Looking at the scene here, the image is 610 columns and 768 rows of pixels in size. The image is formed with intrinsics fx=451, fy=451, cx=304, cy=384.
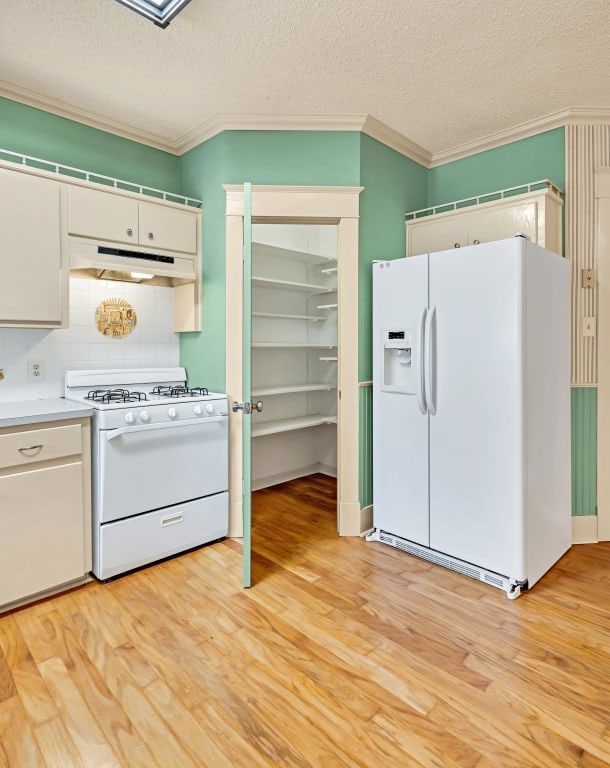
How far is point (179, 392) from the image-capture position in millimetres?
2893

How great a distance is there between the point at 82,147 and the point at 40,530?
7.45 ft

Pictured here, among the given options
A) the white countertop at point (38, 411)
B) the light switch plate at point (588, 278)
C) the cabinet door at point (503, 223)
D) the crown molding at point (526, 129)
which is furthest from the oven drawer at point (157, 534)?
the crown molding at point (526, 129)

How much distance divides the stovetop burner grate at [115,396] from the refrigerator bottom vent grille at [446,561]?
1703 millimetres

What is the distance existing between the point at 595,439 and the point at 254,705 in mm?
2551

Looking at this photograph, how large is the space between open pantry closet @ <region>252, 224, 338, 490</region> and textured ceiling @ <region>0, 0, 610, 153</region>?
Result: 1224 mm

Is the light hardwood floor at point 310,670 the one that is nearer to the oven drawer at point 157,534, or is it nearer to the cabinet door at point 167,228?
the oven drawer at point 157,534

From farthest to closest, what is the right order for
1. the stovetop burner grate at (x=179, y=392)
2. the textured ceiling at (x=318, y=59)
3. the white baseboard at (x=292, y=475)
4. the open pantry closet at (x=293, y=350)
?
the white baseboard at (x=292, y=475), the open pantry closet at (x=293, y=350), the stovetop burner grate at (x=179, y=392), the textured ceiling at (x=318, y=59)

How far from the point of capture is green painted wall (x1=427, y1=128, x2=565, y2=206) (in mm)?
2889

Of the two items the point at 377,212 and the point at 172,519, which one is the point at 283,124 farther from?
the point at 172,519

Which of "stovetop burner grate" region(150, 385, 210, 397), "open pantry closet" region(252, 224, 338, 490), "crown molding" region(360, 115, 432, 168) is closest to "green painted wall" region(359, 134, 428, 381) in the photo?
"crown molding" region(360, 115, 432, 168)

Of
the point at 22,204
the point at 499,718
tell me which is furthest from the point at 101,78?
the point at 499,718

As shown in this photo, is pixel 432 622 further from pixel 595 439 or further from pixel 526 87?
pixel 526 87

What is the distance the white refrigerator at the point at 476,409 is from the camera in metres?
2.24

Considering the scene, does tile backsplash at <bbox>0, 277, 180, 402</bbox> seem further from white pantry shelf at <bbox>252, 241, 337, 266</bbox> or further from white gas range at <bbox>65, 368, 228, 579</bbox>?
white pantry shelf at <bbox>252, 241, 337, 266</bbox>
